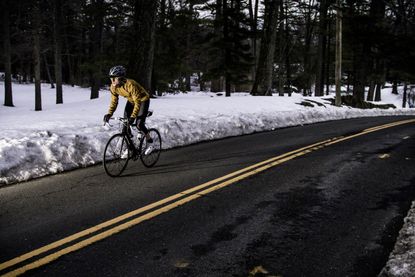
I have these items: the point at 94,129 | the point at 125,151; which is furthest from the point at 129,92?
the point at 94,129

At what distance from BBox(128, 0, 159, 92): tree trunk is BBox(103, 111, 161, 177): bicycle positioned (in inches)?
252

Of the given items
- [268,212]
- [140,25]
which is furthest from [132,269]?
[140,25]

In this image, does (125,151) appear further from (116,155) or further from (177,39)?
(177,39)

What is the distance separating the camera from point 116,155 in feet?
25.8

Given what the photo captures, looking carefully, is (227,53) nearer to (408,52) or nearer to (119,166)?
(408,52)

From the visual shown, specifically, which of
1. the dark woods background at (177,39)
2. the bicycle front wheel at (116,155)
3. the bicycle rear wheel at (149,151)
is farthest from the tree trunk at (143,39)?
the bicycle front wheel at (116,155)

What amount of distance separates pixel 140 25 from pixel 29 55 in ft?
124

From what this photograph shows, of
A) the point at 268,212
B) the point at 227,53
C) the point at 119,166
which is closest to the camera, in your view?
the point at 268,212

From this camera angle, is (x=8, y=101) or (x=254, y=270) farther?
(x=8, y=101)

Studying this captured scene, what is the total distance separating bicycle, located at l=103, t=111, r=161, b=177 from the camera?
7707 millimetres

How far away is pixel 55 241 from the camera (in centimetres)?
464

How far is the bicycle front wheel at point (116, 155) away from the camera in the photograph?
25.0 feet

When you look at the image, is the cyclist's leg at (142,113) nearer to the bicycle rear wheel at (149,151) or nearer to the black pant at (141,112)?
the black pant at (141,112)

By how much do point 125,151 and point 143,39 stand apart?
761cm
